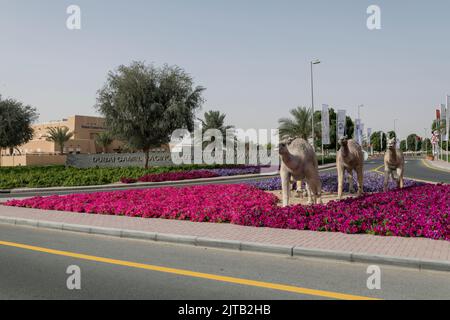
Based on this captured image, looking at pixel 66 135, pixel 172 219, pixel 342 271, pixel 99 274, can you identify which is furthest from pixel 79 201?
pixel 66 135

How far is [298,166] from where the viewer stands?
1090 centimetres

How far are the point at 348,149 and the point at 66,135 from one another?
65.4 m

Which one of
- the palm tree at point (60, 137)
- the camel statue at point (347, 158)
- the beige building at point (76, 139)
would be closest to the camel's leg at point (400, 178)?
the camel statue at point (347, 158)

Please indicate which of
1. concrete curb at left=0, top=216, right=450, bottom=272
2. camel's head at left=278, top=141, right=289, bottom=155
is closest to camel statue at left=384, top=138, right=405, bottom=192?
camel's head at left=278, top=141, right=289, bottom=155

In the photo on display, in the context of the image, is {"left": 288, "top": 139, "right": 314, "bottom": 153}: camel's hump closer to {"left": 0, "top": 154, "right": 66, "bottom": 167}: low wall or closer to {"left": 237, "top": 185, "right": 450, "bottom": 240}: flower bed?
{"left": 237, "top": 185, "right": 450, "bottom": 240}: flower bed

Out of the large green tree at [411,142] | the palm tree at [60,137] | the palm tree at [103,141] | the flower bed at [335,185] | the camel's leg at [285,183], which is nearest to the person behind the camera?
the camel's leg at [285,183]

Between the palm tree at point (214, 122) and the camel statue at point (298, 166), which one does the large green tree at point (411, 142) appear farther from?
the camel statue at point (298, 166)

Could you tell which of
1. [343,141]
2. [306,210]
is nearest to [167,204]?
[306,210]

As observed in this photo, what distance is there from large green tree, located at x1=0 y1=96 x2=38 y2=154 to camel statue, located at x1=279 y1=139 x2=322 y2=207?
41.3m

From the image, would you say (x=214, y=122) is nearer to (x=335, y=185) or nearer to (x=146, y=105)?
(x=146, y=105)

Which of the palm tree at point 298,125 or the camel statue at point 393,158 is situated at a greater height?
the palm tree at point 298,125

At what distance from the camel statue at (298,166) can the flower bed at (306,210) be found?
2.75 ft

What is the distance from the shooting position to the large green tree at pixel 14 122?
43844 millimetres
